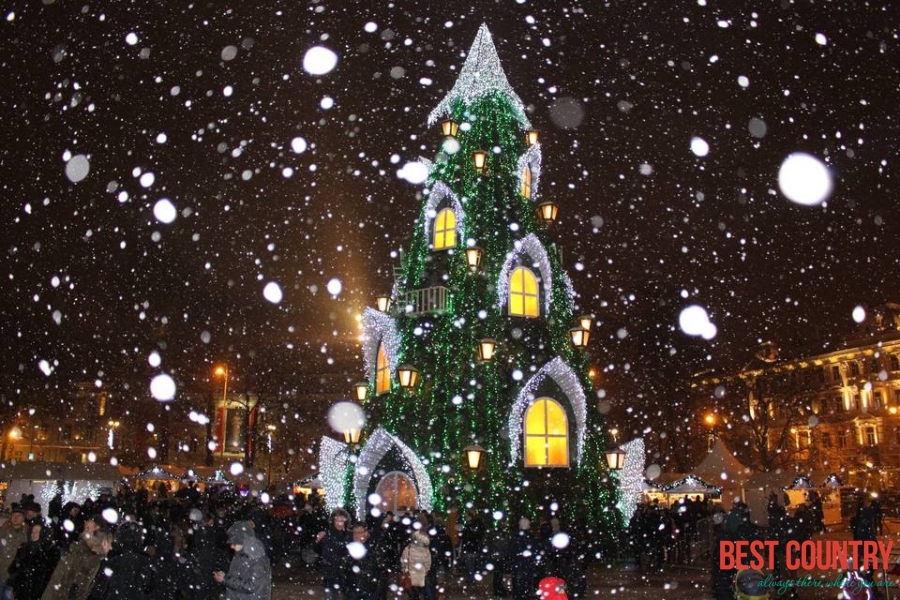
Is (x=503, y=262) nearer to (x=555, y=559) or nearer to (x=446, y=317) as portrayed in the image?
(x=446, y=317)

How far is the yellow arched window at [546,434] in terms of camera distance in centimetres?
2209

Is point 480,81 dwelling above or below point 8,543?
above

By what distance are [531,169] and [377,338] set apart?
25.7ft

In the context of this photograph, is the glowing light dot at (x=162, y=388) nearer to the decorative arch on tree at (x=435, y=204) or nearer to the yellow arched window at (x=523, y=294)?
the decorative arch on tree at (x=435, y=204)

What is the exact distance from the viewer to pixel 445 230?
24734mm

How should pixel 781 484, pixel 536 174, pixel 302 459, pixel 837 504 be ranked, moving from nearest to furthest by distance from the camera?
1. pixel 536 174
2. pixel 781 484
3. pixel 837 504
4. pixel 302 459

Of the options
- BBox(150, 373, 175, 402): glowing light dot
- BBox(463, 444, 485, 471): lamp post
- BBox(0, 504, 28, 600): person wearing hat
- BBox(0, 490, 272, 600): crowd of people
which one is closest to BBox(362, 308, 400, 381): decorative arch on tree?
BBox(463, 444, 485, 471): lamp post

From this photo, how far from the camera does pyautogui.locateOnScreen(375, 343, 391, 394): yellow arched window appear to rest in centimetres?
2477

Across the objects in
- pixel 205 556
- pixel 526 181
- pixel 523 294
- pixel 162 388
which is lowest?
pixel 205 556

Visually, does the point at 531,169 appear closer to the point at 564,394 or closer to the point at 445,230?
the point at 445,230

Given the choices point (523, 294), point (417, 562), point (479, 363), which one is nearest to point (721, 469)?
point (523, 294)

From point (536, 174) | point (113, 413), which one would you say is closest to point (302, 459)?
point (113, 413)

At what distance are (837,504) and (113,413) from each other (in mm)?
56843

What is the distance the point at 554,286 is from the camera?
23891 mm
